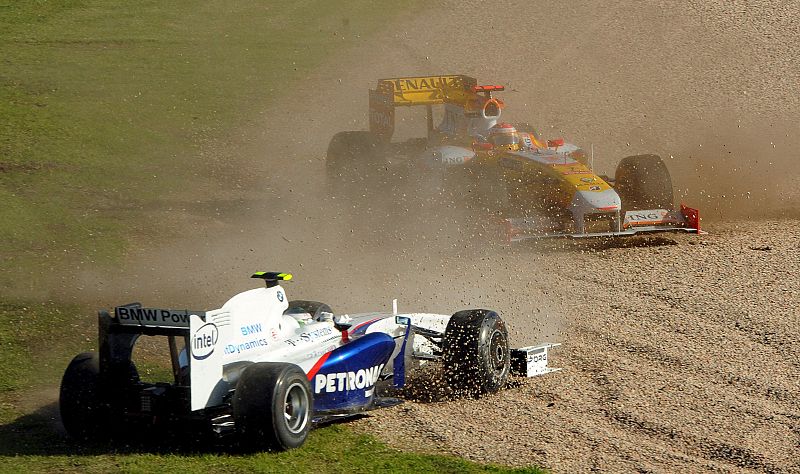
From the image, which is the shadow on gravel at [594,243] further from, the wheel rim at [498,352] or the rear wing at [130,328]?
the rear wing at [130,328]

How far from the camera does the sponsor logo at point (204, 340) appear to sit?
887cm

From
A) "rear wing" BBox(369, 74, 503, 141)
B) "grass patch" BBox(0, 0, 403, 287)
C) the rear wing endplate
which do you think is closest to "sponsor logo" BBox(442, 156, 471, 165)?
"rear wing" BBox(369, 74, 503, 141)

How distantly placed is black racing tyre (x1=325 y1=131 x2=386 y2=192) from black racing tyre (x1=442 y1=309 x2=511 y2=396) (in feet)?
33.4

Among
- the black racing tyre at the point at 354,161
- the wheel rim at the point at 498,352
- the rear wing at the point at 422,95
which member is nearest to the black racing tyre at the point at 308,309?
the wheel rim at the point at 498,352

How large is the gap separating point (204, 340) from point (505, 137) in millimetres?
11760

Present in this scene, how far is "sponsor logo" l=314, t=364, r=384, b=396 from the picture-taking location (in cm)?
968

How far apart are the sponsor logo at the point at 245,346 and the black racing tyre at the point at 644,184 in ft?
35.3

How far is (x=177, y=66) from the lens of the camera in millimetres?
34312

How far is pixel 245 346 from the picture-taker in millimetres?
9531

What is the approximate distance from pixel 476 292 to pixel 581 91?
65.4 ft

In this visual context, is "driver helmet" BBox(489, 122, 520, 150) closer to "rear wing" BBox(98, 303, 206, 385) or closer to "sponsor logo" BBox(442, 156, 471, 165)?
"sponsor logo" BBox(442, 156, 471, 165)

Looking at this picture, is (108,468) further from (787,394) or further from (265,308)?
(787,394)

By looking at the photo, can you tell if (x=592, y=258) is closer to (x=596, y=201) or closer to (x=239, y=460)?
(x=596, y=201)

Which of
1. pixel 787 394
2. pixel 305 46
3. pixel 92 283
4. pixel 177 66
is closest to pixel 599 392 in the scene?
pixel 787 394
